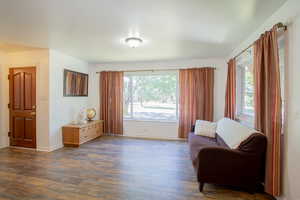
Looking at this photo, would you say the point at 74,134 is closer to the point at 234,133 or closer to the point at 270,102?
the point at 234,133

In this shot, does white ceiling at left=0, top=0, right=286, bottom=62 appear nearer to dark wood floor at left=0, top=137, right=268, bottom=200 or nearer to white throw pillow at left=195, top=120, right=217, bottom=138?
white throw pillow at left=195, top=120, right=217, bottom=138

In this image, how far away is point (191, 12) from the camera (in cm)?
198

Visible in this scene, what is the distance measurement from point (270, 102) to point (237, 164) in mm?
860

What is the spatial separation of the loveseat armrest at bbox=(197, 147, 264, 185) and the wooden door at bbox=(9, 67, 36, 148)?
3699 mm

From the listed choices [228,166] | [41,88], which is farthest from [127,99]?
[228,166]

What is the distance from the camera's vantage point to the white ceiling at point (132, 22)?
1.83 m

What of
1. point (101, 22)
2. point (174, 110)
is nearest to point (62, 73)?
point (101, 22)

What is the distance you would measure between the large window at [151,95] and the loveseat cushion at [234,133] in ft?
6.28

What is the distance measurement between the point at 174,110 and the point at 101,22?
3.21 meters

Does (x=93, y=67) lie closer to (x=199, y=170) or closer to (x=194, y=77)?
(x=194, y=77)

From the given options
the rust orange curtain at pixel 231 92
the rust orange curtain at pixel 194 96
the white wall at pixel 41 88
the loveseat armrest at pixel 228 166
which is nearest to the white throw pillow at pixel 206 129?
the rust orange curtain at pixel 231 92

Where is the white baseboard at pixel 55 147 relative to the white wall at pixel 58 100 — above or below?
below

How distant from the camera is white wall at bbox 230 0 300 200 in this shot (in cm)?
166

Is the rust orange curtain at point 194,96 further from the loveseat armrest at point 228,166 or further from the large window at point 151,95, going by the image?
the loveseat armrest at point 228,166
